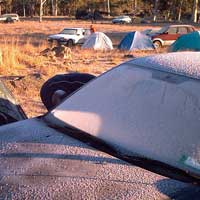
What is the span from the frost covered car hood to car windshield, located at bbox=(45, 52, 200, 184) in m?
0.16

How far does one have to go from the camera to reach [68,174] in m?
2.92

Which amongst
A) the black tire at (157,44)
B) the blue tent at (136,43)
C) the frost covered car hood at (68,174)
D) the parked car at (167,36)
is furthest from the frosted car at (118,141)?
the parked car at (167,36)

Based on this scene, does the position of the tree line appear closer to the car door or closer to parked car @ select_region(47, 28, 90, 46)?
parked car @ select_region(47, 28, 90, 46)

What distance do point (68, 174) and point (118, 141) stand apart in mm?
544

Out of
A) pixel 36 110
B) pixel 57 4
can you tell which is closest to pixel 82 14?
pixel 57 4

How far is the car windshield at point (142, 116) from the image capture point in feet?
10.2

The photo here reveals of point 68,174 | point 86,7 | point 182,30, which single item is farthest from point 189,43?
point 86,7

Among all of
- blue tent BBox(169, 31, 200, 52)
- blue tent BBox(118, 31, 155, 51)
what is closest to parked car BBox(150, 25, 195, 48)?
blue tent BBox(118, 31, 155, 51)

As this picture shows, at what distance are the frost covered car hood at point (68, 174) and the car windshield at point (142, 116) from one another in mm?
159

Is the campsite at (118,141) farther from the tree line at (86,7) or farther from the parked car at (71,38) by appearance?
the tree line at (86,7)

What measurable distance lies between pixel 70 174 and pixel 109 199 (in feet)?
1.14

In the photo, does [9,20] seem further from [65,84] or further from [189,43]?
[65,84]

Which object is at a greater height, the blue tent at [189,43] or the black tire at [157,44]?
the blue tent at [189,43]

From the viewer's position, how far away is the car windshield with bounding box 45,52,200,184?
312 centimetres
